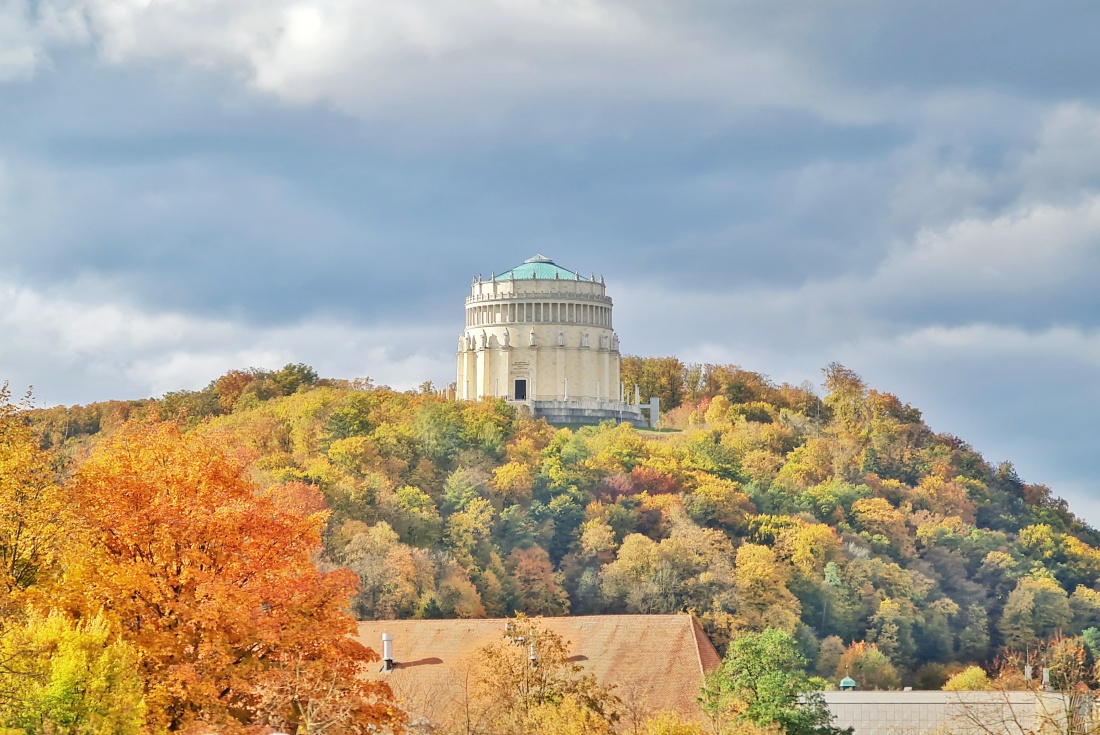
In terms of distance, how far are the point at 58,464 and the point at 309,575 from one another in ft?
39.0

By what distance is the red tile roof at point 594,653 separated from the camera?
7956 centimetres

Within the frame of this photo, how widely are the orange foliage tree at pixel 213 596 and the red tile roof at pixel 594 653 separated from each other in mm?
18434

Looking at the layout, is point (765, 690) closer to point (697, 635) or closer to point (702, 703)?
point (702, 703)

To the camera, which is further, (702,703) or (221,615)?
(702,703)

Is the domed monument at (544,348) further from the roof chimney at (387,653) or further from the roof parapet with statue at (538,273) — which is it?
the roof chimney at (387,653)

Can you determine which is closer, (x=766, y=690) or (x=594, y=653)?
(x=766, y=690)

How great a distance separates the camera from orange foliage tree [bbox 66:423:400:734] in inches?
2159

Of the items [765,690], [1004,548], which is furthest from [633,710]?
[1004,548]

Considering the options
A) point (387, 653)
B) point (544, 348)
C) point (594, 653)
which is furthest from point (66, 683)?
point (544, 348)

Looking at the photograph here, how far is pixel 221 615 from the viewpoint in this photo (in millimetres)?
56594

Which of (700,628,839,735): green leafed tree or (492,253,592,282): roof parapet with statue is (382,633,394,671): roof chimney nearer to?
(700,628,839,735): green leafed tree

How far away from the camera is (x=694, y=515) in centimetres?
13200

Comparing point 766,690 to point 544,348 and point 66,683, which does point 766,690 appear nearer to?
point 66,683

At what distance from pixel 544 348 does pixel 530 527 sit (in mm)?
27359
